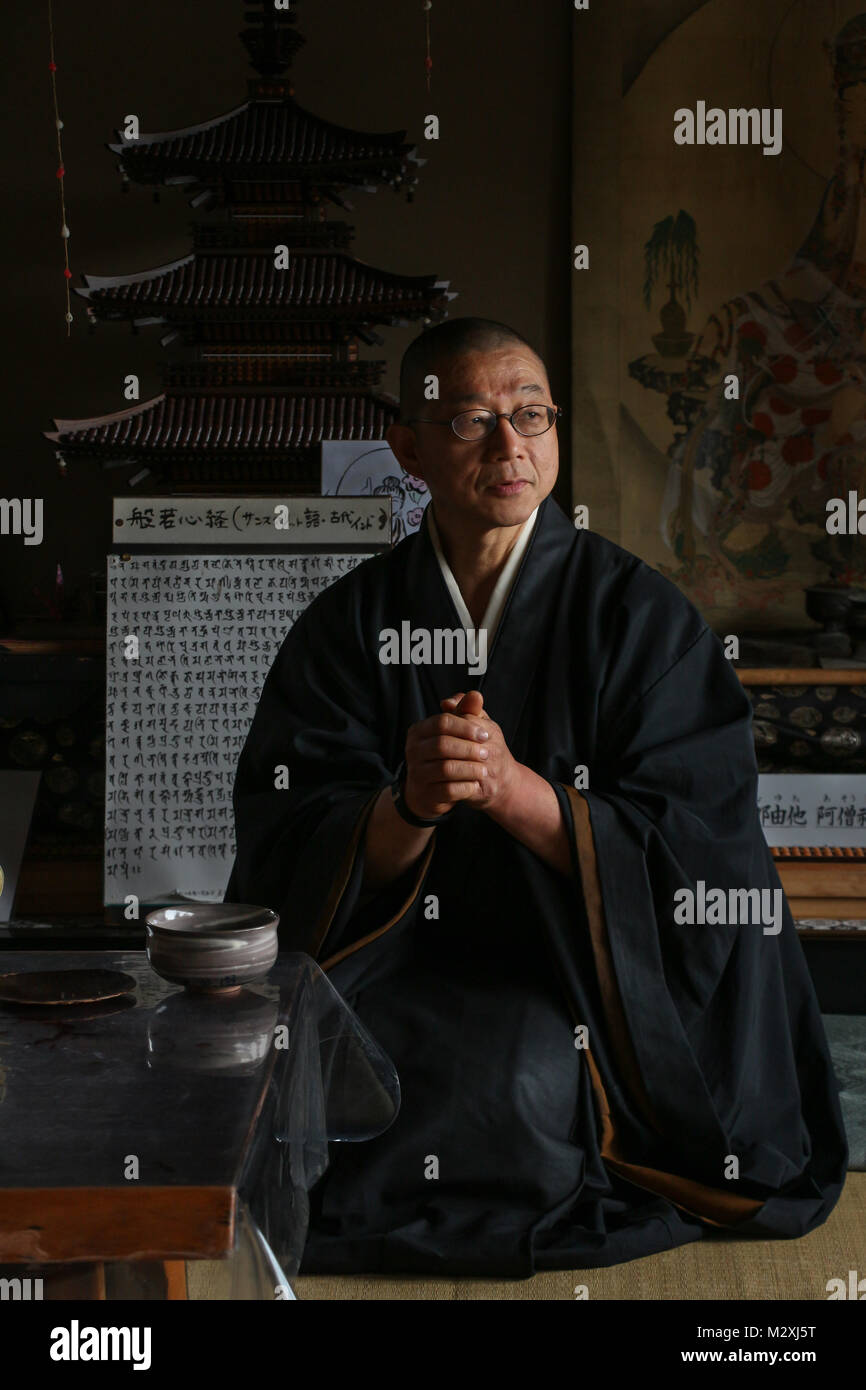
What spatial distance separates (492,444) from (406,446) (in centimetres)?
18

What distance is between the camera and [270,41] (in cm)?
403

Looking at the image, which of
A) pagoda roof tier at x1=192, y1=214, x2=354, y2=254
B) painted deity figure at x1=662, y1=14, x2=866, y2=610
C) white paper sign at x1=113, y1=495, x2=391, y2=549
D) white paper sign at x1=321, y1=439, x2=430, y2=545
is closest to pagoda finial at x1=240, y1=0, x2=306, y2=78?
pagoda roof tier at x1=192, y1=214, x2=354, y2=254

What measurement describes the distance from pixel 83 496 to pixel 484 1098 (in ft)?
11.0

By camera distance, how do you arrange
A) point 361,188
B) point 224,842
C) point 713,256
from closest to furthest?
point 224,842 → point 361,188 → point 713,256

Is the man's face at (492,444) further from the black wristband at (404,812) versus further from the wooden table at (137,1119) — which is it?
the wooden table at (137,1119)

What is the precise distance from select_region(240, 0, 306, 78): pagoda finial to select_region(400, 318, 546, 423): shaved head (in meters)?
2.26

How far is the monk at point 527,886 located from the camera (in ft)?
6.56

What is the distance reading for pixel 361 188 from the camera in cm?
411

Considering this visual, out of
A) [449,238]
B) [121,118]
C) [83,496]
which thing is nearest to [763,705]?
[449,238]

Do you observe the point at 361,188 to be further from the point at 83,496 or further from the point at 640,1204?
the point at 640,1204

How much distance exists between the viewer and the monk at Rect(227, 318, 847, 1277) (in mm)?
1999

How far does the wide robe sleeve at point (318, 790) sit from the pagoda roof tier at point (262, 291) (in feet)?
5.95

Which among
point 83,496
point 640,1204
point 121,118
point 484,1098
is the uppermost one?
point 121,118

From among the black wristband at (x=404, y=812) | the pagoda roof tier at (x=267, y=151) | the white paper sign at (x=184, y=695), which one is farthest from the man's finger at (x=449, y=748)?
the pagoda roof tier at (x=267, y=151)
